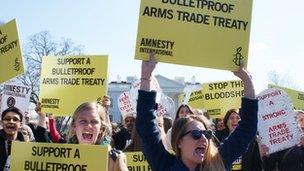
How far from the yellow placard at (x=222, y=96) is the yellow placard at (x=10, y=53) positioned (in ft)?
11.9

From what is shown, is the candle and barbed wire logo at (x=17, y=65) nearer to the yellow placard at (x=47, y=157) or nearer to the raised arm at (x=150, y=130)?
the yellow placard at (x=47, y=157)

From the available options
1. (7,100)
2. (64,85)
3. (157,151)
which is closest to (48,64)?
(64,85)

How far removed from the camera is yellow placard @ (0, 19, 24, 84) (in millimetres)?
7672

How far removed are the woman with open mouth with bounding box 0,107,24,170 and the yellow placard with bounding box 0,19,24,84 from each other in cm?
176

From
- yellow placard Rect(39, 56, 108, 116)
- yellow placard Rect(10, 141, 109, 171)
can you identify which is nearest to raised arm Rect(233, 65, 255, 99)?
yellow placard Rect(10, 141, 109, 171)

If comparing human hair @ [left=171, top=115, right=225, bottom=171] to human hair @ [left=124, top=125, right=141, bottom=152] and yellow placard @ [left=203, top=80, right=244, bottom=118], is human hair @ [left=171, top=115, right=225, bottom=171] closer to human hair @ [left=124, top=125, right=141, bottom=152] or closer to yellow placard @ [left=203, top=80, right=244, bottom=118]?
human hair @ [left=124, top=125, right=141, bottom=152]

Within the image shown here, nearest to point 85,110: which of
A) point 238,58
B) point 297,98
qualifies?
point 238,58

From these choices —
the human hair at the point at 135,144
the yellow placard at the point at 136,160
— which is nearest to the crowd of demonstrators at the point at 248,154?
the human hair at the point at 135,144

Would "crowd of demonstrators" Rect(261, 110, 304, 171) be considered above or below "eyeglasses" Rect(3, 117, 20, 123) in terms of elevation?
below

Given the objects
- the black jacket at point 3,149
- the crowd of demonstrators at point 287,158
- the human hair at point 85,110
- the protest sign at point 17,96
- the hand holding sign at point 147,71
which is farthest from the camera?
the protest sign at point 17,96

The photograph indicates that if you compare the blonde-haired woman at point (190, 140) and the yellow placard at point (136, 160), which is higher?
the blonde-haired woman at point (190, 140)

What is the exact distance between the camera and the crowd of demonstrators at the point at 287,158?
7.05 meters

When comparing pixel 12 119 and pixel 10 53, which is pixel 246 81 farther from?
pixel 10 53

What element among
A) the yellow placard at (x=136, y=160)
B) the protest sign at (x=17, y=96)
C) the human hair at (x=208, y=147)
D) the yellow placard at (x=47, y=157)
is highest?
the protest sign at (x=17, y=96)
